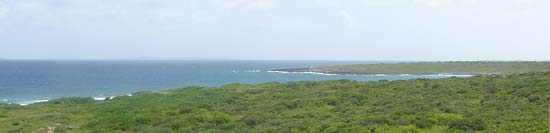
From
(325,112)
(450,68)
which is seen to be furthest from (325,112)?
(450,68)

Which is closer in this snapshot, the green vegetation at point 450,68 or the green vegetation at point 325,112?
the green vegetation at point 325,112

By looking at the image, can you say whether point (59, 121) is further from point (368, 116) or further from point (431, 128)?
point (431, 128)

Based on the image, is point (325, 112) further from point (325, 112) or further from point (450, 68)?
point (450, 68)

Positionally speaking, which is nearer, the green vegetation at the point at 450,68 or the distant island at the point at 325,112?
the distant island at the point at 325,112

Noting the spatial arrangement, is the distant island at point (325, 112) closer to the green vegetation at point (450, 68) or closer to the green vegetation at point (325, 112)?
the green vegetation at point (325, 112)

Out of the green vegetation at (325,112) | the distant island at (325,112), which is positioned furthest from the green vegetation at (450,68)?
the green vegetation at (325,112)

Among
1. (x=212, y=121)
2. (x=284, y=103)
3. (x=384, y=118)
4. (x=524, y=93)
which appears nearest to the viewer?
(x=384, y=118)

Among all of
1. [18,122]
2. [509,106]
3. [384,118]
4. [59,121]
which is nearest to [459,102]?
[509,106]

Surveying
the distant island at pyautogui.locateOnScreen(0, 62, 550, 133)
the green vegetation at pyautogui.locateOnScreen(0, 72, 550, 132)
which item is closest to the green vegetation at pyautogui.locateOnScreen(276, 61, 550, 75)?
the distant island at pyautogui.locateOnScreen(0, 62, 550, 133)
